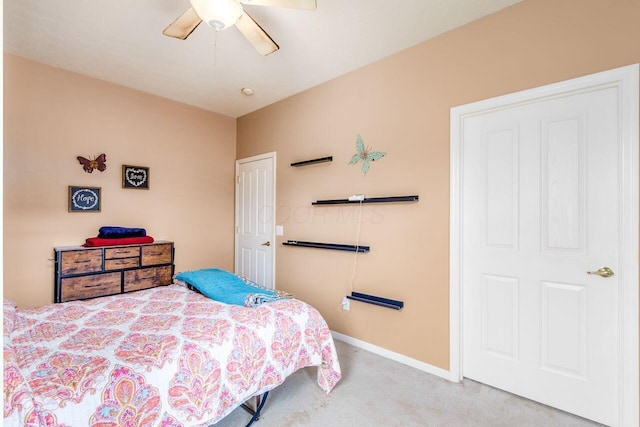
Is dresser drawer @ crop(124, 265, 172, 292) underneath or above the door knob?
underneath

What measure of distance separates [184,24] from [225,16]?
0.42 meters

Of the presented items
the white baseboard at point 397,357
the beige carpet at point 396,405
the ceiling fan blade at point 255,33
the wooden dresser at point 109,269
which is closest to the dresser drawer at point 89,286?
the wooden dresser at point 109,269

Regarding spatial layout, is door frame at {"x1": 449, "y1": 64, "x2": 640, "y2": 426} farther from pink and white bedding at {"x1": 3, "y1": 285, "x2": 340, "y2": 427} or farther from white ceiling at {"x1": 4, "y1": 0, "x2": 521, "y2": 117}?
pink and white bedding at {"x1": 3, "y1": 285, "x2": 340, "y2": 427}

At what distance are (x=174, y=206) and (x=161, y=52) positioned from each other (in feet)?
5.63

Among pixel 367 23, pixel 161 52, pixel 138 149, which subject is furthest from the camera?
pixel 138 149

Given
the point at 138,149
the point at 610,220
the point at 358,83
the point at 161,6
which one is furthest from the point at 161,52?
the point at 610,220

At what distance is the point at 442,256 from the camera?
256 centimetres

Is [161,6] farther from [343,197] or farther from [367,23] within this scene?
[343,197]

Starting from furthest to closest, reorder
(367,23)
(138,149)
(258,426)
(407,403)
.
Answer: (138,149) → (367,23) → (407,403) → (258,426)

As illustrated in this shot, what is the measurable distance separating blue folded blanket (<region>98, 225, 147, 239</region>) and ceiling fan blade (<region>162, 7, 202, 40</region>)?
194 cm

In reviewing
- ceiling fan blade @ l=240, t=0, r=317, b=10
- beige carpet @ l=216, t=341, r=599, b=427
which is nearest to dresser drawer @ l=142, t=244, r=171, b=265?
beige carpet @ l=216, t=341, r=599, b=427

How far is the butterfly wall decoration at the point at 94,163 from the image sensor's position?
10.6ft

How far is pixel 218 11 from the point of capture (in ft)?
5.95

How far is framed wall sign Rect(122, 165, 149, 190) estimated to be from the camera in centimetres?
350
